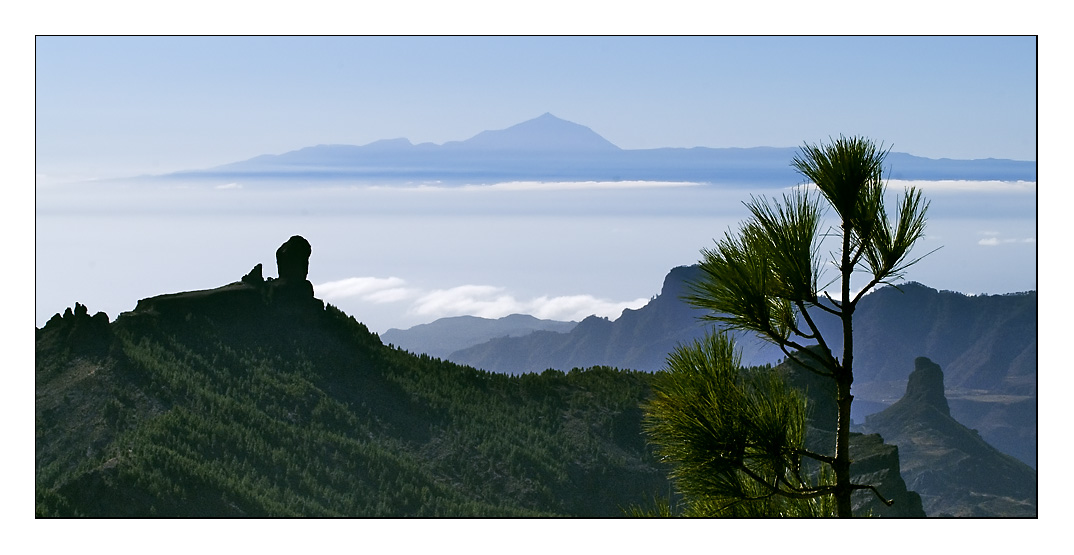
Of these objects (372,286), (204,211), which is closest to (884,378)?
(372,286)

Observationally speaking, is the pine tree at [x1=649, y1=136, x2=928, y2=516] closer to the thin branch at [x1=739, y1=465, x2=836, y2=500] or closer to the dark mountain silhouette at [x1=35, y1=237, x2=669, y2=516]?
the thin branch at [x1=739, y1=465, x2=836, y2=500]

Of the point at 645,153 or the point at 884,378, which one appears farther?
the point at 884,378

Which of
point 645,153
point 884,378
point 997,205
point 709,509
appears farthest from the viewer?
point 884,378

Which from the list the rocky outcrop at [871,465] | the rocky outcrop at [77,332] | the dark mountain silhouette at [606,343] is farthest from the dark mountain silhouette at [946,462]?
the rocky outcrop at [77,332]

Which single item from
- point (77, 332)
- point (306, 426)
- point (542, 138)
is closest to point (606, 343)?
point (306, 426)

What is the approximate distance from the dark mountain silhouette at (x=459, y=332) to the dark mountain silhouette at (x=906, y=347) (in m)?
0.17

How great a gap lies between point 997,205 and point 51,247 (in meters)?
11.5

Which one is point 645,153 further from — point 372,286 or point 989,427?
point 989,427

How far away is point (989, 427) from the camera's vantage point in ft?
68.8

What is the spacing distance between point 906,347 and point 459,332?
12.4m

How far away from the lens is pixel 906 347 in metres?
23.8

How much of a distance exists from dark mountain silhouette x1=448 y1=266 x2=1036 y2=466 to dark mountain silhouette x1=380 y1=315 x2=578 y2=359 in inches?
6.8

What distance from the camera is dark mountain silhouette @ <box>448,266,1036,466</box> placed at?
1747cm

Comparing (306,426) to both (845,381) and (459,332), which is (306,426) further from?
(845,381)
